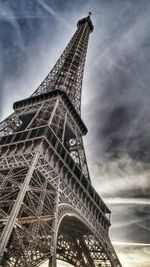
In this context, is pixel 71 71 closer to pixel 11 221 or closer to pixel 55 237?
pixel 55 237

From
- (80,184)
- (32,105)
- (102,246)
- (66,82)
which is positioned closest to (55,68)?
(66,82)

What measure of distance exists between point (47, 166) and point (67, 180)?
349 centimetres

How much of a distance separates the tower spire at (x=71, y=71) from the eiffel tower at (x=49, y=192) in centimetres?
21

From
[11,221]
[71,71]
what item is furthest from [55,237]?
[71,71]

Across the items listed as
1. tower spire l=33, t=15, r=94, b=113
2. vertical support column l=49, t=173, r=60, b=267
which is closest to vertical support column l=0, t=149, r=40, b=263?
vertical support column l=49, t=173, r=60, b=267

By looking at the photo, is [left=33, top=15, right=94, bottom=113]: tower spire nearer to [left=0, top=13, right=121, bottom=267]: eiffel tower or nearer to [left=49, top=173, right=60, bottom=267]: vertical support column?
[left=0, top=13, right=121, bottom=267]: eiffel tower

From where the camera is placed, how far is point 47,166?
19953 millimetres

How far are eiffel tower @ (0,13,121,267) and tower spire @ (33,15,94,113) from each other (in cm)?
21

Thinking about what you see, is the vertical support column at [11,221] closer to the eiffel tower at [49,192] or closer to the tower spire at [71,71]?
the eiffel tower at [49,192]

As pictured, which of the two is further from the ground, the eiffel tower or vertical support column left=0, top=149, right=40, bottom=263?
the eiffel tower

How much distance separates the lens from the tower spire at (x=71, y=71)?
39.0 m

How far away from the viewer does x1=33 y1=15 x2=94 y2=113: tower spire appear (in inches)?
1534

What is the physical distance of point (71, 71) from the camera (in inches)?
1730

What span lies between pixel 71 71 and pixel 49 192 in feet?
97.4
